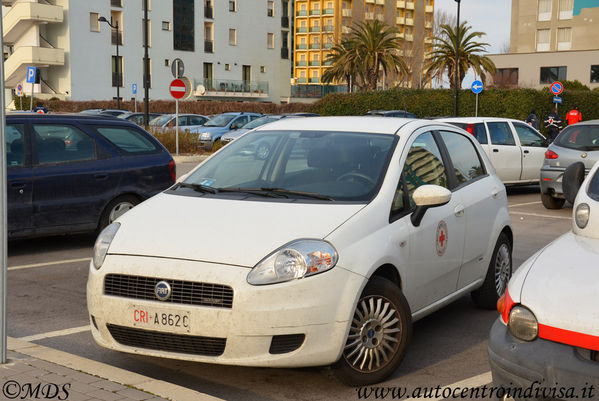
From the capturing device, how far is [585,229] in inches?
188

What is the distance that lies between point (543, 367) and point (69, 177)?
287 inches

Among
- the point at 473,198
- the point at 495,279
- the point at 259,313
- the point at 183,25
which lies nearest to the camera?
the point at 259,313

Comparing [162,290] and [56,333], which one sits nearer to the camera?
[162,290]

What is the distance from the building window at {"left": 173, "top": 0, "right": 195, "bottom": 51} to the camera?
226ft

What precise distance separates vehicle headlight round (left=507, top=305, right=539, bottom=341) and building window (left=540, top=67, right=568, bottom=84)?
77.3 m

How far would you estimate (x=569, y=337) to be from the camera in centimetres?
362

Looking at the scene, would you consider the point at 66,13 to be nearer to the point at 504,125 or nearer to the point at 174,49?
the point at 174,49

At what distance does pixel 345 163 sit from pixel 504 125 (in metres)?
13.3

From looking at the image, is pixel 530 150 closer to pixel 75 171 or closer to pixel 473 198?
pixel 75 171

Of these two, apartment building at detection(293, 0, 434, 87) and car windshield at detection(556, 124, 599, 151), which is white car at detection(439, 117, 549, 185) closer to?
car windshield at detection(556, 124, 599, 151)

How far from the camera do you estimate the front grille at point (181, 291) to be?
456 cm

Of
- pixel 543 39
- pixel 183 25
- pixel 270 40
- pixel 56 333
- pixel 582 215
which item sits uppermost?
pixel 183 25

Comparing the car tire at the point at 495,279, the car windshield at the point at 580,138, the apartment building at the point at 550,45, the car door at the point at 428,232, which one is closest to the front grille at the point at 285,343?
the car door at the point at 428,232

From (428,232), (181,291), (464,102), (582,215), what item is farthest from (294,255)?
(464,102)
